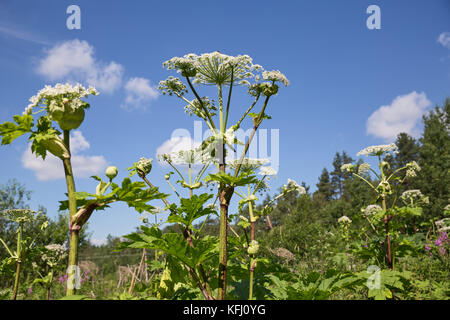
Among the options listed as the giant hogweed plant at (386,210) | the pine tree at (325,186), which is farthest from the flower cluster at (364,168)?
the pine tree at (325,186)

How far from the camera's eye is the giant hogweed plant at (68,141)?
4.16 feet

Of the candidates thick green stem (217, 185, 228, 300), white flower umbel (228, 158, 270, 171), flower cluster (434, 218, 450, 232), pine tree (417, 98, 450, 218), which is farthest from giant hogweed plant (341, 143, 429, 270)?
pine tree (417, 98, 450, 218)

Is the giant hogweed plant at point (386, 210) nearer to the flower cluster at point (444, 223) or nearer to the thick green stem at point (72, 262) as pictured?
the flower cluster at point (444, 223)

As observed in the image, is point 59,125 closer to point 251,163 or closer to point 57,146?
point 57,146

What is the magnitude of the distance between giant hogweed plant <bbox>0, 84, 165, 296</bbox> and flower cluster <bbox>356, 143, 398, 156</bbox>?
5543mm

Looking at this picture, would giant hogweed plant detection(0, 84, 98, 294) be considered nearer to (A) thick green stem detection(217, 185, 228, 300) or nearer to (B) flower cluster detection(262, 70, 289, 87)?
(A) thick green stem detection(217, 185, 228, 300)

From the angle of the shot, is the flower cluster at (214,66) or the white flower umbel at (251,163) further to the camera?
the white flower umbel at (251,163)

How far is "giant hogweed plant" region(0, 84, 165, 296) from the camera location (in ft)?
4.16

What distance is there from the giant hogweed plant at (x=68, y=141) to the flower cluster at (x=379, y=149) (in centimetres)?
554

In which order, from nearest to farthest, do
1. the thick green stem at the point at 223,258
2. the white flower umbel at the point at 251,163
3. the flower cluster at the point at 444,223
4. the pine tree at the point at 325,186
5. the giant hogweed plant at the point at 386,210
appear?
the thick green stem at the point at 223,258, the white flower umbel at the point at 251,163, the giant hogweed plant at the point at 386,210, the flower cluster at the point at 444,223, the pine tree at the point at 325,186

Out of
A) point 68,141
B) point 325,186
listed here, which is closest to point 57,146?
point 68,141

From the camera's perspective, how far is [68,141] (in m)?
1.38
